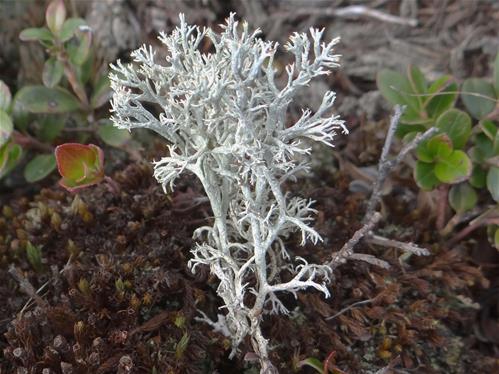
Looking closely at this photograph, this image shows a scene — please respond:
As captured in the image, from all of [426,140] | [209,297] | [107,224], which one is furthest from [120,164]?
[426,140]

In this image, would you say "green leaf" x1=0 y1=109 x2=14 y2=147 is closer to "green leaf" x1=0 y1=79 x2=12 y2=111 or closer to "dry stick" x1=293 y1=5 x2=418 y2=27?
"green leaf" x1=0 y1=79 x2=12 y2=111

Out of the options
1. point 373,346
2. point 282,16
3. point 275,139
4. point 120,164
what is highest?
point 275,139

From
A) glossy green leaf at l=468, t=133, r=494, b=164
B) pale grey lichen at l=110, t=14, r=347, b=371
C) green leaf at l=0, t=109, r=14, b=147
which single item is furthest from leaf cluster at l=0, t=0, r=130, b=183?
glossy green leaf at l=468, t=133, r=494, b=164

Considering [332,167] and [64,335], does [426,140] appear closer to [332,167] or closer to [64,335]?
[332,167]

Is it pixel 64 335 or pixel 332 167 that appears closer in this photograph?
pixel 64 335

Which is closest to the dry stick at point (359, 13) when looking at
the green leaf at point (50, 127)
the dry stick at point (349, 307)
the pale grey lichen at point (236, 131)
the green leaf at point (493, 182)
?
the green leaf at point (493, 182)

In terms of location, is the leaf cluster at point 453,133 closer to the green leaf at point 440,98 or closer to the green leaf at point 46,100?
the green leaf at point 440,98

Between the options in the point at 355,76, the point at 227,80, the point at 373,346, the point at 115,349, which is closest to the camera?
the point at 227,80

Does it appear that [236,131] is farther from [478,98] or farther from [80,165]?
[478,98]
